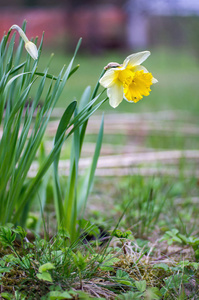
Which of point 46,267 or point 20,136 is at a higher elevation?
point 20,136

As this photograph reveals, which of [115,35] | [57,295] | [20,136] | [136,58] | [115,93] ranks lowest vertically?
[57,295]

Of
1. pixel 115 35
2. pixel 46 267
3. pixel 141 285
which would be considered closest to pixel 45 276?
pixel 46 267

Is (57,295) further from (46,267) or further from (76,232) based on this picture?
(76,232)

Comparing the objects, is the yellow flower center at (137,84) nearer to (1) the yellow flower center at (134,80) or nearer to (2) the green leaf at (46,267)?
(1) the yellow flower center at (134,80)

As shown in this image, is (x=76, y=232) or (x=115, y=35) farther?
(x=115, y=35)

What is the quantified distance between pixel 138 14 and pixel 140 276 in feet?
46.6

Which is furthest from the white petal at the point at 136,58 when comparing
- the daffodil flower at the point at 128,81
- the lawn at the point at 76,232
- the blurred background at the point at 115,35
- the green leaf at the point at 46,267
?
the blurred background at the point at 115,35

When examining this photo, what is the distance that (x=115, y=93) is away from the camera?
3.57 feet

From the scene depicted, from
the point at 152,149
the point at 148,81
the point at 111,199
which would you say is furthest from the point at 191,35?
the point at 148,81

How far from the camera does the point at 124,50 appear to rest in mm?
13328

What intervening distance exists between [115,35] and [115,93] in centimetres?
1257

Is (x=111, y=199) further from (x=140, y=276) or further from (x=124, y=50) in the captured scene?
(x=124, y=50)

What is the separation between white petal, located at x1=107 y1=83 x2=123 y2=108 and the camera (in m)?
1.08

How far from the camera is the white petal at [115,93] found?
1077mm
